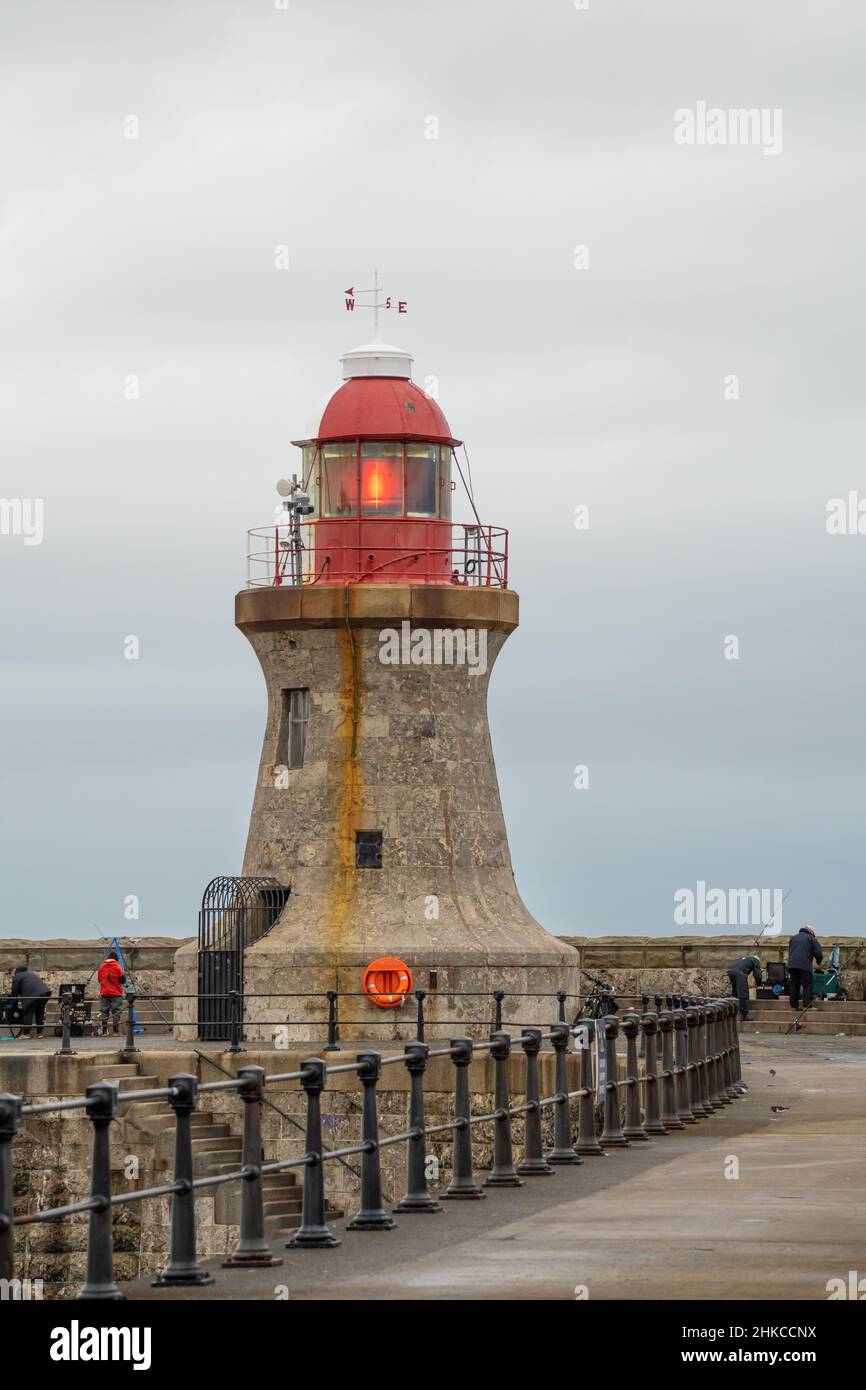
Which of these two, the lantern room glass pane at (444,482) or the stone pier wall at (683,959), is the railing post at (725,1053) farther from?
the stone pier wall at (683,959)

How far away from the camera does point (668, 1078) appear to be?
19.6m

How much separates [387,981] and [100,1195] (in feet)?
62.1

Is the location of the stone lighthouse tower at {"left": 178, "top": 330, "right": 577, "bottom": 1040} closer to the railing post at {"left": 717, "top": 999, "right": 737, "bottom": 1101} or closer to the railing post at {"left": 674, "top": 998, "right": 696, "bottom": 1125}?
the railing post at {"left": 717, "top": 999, "right": 737, "bottom": 1101}

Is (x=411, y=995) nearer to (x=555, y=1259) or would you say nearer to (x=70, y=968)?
(x=70, y=968)

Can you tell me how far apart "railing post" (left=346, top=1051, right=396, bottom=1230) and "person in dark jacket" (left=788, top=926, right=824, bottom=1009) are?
2277 centimetres

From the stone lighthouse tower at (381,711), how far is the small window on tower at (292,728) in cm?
2

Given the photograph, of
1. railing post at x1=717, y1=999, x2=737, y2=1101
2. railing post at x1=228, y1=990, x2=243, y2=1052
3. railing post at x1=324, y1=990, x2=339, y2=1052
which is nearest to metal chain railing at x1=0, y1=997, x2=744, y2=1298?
railing post at x1=717, y1=999, x2=737, y2=1101

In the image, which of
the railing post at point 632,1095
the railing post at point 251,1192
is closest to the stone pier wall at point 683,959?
the railing post at point 632,1095

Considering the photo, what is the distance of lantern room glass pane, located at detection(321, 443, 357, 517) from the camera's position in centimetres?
3008

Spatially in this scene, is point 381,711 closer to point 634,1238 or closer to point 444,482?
point 444,482

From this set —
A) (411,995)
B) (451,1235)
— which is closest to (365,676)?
(411,995)

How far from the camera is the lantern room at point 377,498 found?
98.2 feet

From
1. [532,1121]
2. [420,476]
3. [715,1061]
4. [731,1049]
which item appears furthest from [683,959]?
[532,1121]

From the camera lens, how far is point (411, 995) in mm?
28438
